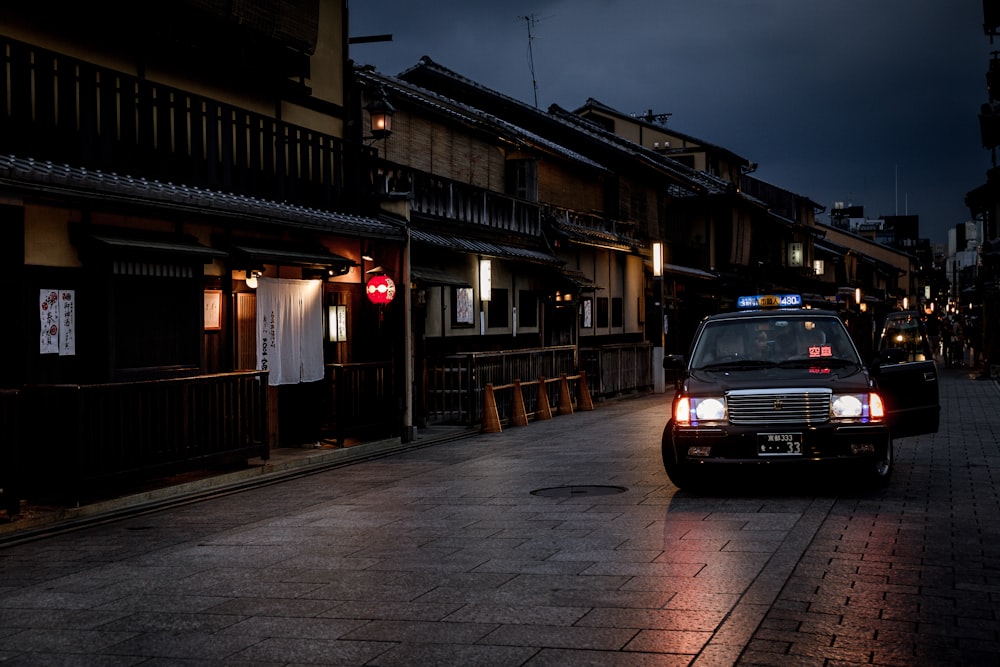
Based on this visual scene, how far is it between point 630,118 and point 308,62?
33262 millimetres

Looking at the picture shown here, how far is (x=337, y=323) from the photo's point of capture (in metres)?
18.5

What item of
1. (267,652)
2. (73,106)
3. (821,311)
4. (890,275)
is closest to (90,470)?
(73,106)

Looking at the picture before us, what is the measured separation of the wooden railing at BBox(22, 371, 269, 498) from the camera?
448 inches

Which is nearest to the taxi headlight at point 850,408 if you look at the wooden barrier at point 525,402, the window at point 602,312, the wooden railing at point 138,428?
the wooden railing at point 138,428

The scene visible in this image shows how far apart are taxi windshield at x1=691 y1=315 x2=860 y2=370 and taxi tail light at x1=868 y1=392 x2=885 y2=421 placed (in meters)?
0.98

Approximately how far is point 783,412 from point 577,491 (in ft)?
8.67

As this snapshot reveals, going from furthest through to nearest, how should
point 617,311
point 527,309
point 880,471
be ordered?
point 617,311, point 527,309, point 880,471

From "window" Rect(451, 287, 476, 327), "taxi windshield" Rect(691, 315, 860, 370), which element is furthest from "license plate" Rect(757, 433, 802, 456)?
"window" Rect(451, 287, 476, 327)

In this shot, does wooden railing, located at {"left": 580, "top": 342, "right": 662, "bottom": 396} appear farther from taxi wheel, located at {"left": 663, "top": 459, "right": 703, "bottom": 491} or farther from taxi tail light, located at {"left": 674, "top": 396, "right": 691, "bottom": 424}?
taxi tail light, located at {"left": 674, "top": 396, "right": 691, "bottom": 424}

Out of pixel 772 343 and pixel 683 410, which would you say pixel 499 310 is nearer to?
pixel 772 343

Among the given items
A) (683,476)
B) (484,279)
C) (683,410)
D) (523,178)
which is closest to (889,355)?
(683,410)

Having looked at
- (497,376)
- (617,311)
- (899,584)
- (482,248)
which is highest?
(482,248)

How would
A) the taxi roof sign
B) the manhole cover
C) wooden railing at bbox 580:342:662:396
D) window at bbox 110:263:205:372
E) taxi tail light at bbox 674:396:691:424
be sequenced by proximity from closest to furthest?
taxi tail light at bbox 674:396:691:424 → the manhole cover → window at bbox 110:263:205:372 → the taxi roof sign → wooden railing at bbox 580:342:662:396

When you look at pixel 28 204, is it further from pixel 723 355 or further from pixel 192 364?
pixel 723 355
